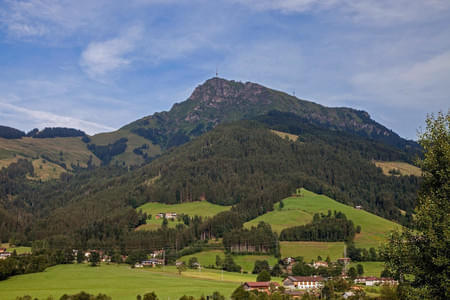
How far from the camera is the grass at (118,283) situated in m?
94.8

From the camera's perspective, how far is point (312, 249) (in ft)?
541

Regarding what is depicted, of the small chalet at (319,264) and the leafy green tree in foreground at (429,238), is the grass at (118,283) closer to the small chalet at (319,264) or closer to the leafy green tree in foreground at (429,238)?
the small chalet at (319,264)

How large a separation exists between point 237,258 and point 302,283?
4392cm

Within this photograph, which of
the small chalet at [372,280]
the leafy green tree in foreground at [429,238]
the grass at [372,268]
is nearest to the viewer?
the leafy green tree in foreground at [429,238]

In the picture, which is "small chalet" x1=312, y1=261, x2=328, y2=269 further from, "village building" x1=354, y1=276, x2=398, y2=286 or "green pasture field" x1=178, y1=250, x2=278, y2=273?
"village building" x1=354, y1=276, x2=398, y2=286

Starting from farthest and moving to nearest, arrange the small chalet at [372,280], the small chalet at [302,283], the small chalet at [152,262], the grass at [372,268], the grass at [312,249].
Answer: the grass at [312,249] → the small chalet at [152,262] → the grass at [372,268] → the small chalet at [302,283] → the small chalet at [372,280]

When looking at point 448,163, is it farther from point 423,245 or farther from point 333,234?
point 333,234

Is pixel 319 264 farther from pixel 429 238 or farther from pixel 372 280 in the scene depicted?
pixel 429 238

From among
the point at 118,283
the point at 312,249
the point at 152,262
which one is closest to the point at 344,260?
the point at 312,249

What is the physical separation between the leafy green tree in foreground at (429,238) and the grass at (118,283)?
243ft

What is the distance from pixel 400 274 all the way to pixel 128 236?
179m

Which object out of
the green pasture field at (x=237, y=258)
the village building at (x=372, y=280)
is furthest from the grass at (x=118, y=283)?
the village building at (x=372, y=280)

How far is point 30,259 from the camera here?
431ft

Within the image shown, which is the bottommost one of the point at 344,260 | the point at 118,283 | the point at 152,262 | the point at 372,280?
the point at 372,280
